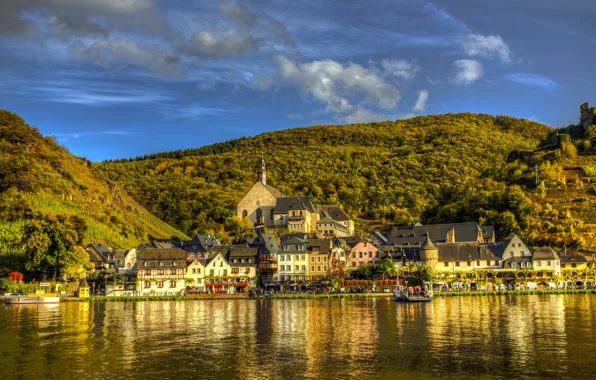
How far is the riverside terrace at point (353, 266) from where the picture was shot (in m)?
98.1

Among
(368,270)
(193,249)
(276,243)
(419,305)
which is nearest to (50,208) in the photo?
(193,249)

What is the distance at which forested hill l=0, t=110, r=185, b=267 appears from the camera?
352 ft

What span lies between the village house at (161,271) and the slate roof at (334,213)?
144 feet

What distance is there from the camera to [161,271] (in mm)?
98875

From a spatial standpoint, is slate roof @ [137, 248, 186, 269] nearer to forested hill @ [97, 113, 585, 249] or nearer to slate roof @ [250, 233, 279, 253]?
slate roof @ [250, 233, 279, 253]

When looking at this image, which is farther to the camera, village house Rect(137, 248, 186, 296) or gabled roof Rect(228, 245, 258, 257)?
gabled roof Rect(228, 245, 258, 257)

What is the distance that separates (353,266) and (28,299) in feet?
161

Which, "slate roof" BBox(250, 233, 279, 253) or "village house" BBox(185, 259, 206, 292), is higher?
"slate roof" BBox(250, 233, 279, 253)

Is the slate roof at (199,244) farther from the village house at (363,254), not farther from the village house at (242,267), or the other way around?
the village house at (363,254)

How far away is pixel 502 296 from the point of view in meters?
89.9

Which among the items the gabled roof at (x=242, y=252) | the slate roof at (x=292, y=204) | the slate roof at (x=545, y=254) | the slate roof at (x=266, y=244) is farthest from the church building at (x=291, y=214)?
the slate roof at (x=545, y=254)

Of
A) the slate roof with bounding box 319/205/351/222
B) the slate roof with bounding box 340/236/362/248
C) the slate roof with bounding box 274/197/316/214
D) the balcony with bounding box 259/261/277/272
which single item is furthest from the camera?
the slate roof with bounding box 319/205/351/222

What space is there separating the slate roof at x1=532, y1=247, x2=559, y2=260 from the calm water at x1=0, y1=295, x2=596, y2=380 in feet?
102

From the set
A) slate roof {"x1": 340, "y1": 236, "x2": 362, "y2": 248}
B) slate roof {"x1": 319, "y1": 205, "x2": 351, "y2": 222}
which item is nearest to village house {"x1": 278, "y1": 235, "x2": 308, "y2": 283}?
slate roof {"x1": 340, "y1": 236, "x2": 362, "y2": 248}
